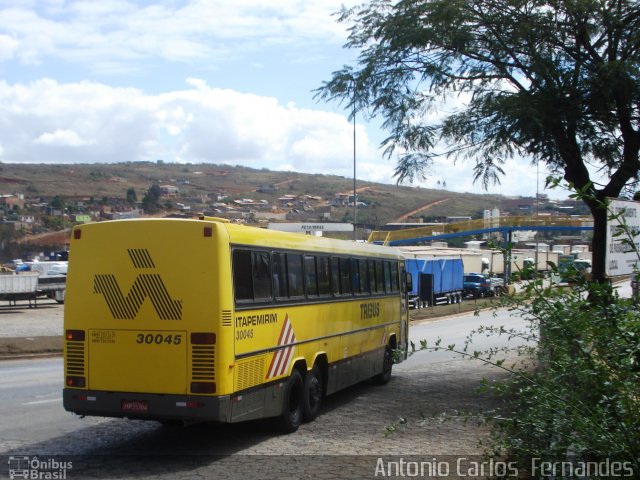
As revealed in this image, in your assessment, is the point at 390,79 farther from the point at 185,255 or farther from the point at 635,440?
the point at 635,440

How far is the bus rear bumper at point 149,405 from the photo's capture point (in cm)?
937

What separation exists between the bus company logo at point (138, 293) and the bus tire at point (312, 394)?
3.10m

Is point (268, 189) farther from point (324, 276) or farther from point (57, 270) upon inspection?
point (324, 276)

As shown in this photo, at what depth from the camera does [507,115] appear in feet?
48.0

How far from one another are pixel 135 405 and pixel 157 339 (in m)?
0.81

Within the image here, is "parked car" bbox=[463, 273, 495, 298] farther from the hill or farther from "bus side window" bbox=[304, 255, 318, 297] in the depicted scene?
"bus side window" bbox=[304, 255, 318, 297]

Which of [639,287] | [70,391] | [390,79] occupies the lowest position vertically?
[70,391]

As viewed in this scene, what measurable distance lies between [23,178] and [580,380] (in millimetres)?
127985

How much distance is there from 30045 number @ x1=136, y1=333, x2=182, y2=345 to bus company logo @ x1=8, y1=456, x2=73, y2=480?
159 centimetres

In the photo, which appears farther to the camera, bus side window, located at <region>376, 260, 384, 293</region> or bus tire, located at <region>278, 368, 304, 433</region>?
bus side window, located at <region>376, 260, 384, 293</region>

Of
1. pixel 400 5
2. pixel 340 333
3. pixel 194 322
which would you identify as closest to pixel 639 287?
pixel 194 322

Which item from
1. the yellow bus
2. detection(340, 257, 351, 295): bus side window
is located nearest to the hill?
detection(340, 257, 351, 295): bus side window

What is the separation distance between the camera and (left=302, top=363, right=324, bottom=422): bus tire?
12.1 m

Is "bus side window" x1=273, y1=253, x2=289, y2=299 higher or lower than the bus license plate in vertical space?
higher
